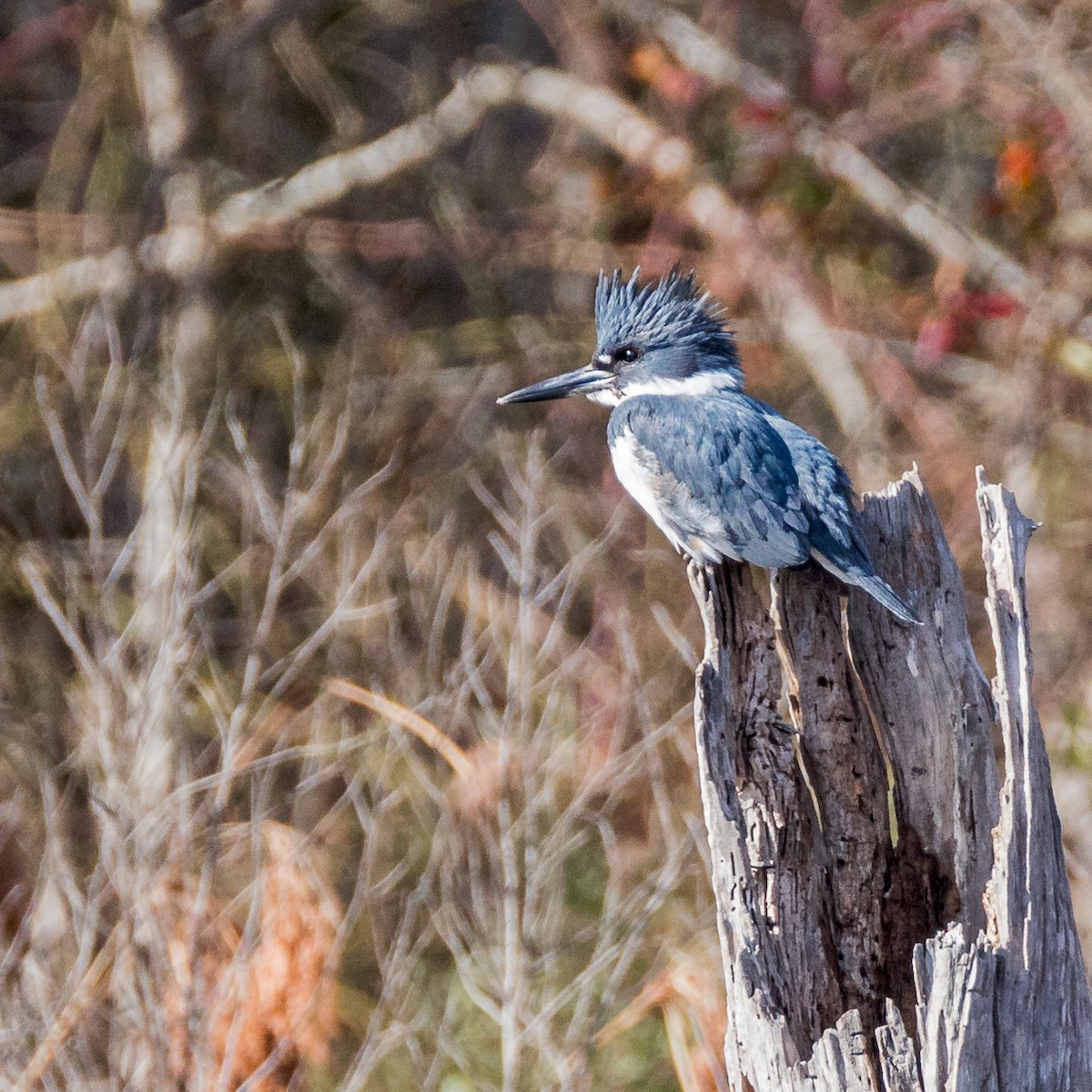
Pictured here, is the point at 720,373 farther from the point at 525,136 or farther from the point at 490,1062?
the point at 525,136

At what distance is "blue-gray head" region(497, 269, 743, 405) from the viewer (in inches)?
136

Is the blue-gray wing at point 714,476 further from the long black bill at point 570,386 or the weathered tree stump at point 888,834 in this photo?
the long black bill at point 570,386

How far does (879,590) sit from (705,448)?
2.32ft

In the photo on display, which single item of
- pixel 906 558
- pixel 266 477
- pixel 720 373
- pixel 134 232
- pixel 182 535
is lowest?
pixel 906 558

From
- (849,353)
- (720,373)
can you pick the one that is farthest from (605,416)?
(720,373)

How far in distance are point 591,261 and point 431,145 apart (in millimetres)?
911

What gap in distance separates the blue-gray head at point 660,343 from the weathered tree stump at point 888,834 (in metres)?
0.93

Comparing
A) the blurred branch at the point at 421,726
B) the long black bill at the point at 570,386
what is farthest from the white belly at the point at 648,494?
the blurred branch at the point at 421,726

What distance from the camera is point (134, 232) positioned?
5961 millimetres

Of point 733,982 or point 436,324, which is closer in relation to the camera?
point 733,982

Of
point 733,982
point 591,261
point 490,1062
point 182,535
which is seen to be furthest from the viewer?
point 591,261

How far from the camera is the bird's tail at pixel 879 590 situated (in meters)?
2.44

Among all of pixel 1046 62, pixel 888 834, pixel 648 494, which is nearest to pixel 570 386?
pixel 648 494

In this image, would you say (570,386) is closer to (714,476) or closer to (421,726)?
(714,476)
